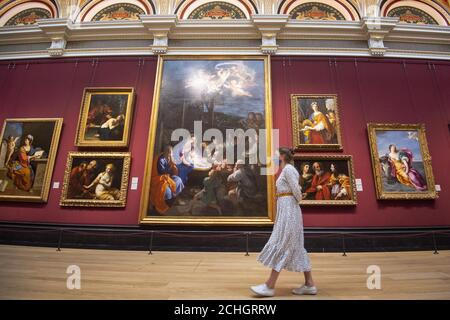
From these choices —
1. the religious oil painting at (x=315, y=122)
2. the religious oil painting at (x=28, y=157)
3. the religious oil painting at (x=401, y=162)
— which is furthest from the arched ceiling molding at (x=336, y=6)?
the religious oil painting at (x=28, y=157)

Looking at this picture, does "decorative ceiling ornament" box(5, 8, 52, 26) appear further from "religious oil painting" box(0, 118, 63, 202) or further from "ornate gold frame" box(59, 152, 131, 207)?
"ornate gold frame" box(59, 152, 131, 207)

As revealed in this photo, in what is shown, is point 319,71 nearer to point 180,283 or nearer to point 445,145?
point 445,145

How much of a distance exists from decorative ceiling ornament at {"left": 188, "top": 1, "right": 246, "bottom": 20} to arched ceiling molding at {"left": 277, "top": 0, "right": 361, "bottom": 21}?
1.45 metres

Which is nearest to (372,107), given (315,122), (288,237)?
(315,122)

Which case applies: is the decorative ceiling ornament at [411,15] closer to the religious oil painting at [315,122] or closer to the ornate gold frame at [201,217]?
the religious oil painting at [315,122]

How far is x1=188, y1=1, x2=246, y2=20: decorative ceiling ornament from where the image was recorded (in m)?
8.39

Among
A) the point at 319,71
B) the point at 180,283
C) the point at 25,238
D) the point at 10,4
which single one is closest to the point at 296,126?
the point at 319,71

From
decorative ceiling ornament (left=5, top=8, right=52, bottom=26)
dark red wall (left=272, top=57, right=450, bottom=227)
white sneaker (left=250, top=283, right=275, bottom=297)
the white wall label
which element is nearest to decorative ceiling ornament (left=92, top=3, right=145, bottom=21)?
decorative ceiling ornament (left=5, top=8, right=52, bottom=26)

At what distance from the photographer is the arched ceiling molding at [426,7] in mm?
8289

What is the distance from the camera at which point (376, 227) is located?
625 cm

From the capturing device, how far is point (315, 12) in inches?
332

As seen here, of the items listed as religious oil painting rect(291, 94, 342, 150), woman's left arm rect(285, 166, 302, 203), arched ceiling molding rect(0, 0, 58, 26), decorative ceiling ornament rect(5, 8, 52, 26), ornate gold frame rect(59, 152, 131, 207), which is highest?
arched ceiling molding rect(0, 0, 58, 26)

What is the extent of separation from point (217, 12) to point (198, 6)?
72 centimetres

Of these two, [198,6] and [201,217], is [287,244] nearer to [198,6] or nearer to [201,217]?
[201,217]
